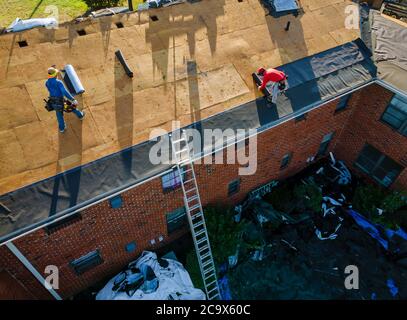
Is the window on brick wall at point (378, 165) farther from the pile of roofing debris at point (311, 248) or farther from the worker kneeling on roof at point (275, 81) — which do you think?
the worker kneeling on roof at point (275, 81)

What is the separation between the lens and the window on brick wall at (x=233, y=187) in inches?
586

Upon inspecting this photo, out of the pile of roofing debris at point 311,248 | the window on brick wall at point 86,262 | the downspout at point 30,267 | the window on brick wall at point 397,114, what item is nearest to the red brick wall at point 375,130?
the window on brick wall at point 397,114

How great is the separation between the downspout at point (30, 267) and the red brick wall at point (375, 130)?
49.6 feet

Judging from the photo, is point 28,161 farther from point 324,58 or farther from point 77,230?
point 324,58

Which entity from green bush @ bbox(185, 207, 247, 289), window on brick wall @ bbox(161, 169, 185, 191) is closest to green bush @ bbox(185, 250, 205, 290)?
green bush @ bbox(185, 207, 247, 289)

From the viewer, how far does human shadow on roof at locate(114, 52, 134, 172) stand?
10748mm

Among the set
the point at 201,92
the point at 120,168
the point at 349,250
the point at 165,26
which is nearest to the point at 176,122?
the point at 201,92

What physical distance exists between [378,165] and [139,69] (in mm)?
12781

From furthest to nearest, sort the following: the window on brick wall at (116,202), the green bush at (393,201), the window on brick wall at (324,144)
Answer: the window on brick wall at (324,144), the green bush at (393,201), the window on brick wall at (116,202)

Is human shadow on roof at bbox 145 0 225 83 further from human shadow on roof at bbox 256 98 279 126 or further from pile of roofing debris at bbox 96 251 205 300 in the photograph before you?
pile of roofing debris at bbox 96 251 205 300

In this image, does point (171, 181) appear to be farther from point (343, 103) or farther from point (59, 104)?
point (343, 103)

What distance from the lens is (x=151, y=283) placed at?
44.0 feet

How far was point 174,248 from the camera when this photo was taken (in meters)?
15.6

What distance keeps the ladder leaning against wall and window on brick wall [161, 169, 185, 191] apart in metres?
0.25
